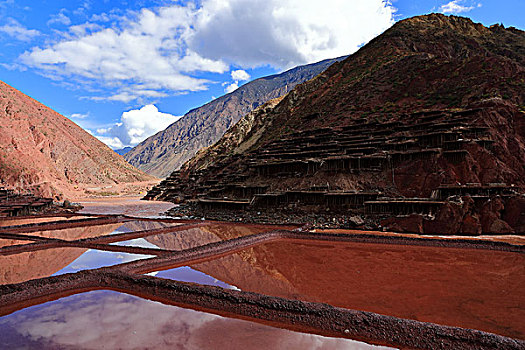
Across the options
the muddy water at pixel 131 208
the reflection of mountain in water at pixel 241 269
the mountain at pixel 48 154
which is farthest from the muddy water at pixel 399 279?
the mountain at pixel 48 154

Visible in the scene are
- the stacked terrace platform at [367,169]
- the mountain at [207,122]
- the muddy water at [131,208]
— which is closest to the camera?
the stacked terrace platform at [367,169]

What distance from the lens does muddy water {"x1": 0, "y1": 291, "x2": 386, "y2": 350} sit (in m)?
4.36

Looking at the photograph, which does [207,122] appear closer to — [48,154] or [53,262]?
→ [48,154]

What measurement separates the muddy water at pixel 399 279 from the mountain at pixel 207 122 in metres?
144

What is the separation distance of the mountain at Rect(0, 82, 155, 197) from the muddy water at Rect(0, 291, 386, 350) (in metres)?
40.9

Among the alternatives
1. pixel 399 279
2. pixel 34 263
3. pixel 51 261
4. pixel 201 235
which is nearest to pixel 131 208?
pixel 201 235

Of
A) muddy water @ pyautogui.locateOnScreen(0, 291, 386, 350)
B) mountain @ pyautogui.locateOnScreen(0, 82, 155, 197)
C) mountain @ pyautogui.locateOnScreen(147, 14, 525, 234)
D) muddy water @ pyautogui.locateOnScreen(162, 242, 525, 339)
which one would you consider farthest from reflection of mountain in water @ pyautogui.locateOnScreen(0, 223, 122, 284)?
mountain @ pyautogui.locateOnScreen(0, 82, 155, 197)

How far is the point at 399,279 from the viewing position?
7297 mm

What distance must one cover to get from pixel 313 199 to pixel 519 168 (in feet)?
38.2

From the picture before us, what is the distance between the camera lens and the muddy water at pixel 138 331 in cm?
436

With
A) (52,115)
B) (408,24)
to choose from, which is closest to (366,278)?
(408,24)

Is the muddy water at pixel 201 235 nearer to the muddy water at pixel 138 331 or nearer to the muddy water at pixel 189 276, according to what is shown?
the muddy water at pixel 189 276

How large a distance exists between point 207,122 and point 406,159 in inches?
6293

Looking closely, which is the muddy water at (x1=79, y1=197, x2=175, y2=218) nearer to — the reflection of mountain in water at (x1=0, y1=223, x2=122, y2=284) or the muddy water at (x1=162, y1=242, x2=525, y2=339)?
the reflection of mountain in water at (x1=0, y1=223, x2=122, y2=284)
